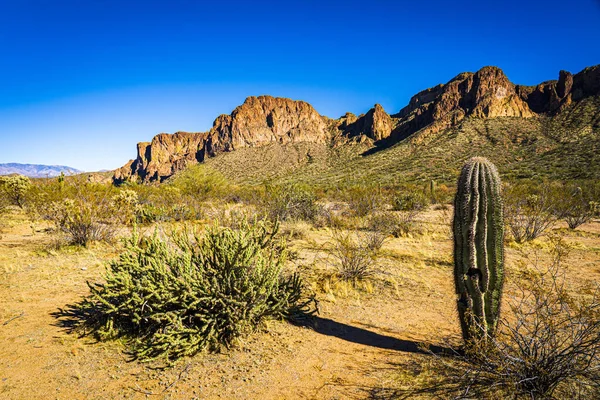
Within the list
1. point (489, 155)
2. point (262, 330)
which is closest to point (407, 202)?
point (262, 330)

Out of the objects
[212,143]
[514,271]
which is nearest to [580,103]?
[514,271]

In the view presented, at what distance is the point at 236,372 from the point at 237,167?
64.7 meters

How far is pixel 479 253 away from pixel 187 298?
3.53m

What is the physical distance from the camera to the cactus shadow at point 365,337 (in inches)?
149

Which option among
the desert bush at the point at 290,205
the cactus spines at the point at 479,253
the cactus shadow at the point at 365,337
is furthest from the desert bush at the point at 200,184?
the cactus spines at the point at 479,253

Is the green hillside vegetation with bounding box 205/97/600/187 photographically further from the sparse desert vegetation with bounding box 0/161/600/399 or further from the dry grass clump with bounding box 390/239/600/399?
the dry grass clump with bounding box 390/239/600/399

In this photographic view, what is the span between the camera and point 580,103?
47.2m

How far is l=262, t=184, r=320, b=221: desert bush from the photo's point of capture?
42.5ft

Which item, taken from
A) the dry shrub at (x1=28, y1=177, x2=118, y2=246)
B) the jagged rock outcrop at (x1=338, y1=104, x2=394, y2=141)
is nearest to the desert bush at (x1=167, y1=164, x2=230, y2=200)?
the dry shrub at (x1=28, y1=177, x2=118, y2=246)

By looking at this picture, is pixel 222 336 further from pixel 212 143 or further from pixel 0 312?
pixel 212 143

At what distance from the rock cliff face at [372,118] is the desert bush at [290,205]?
21383 mm

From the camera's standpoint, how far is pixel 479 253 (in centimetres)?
339

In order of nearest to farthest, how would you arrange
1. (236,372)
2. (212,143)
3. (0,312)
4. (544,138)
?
(236,372)
(0,312)
(544,138)
(212,143)

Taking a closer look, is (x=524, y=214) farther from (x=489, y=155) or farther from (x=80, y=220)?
(x=489, y=155)
